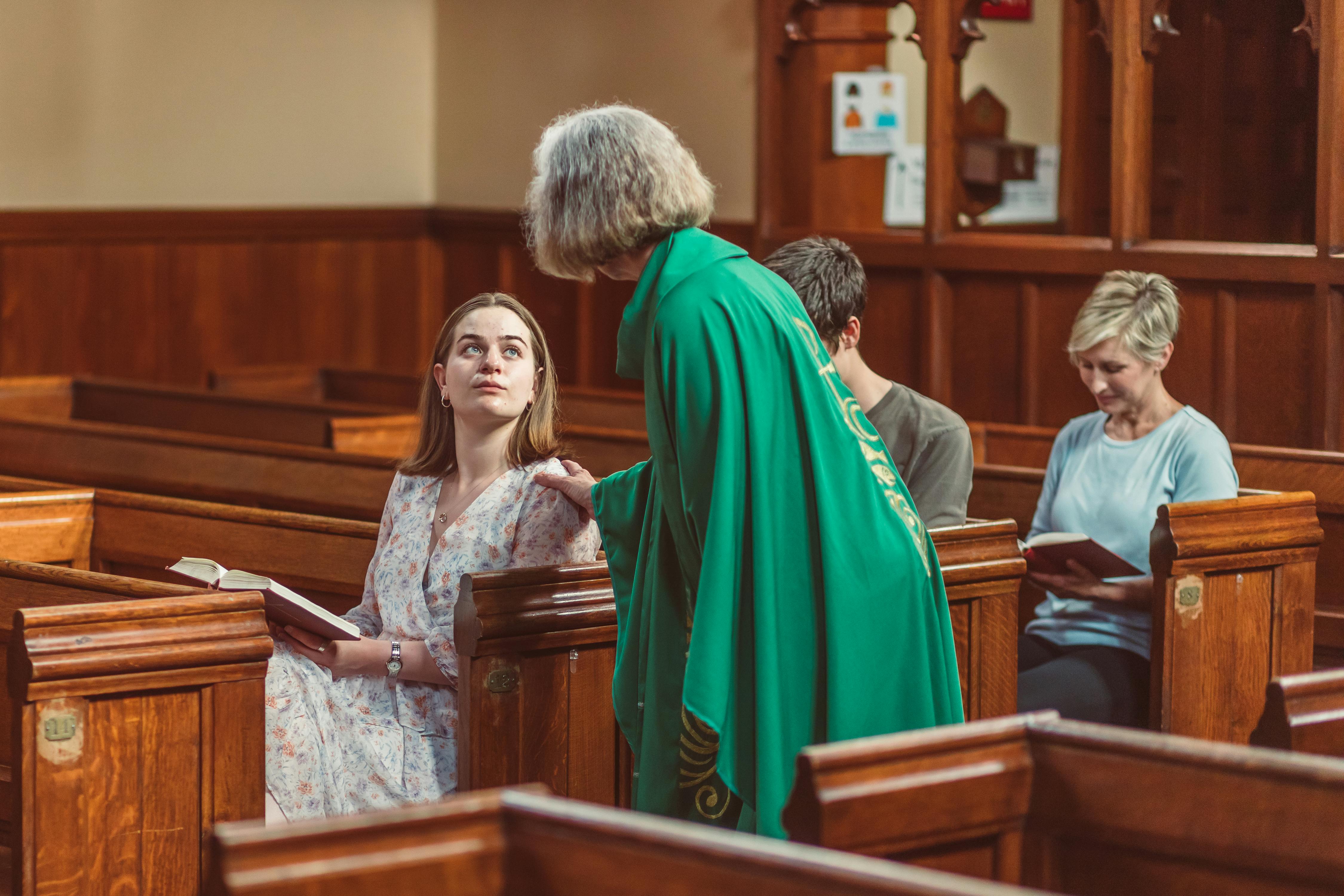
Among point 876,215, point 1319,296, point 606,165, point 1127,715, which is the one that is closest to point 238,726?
point 606,165

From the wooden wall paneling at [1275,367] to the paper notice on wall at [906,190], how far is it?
209cm

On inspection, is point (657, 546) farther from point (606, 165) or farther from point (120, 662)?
point (120, 662)

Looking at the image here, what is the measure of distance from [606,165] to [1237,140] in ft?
17.7

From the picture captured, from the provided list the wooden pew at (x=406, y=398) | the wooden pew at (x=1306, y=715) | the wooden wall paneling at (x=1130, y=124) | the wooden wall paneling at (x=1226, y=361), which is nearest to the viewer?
the wooden pew at (x=1306, y=715)

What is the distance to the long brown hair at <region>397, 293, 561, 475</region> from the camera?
2791 mm

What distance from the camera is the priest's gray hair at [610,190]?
2.11 metres

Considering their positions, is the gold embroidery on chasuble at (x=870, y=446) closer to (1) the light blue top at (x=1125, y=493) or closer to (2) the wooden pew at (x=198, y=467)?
(1) the light blue top at (x=1125, y=493)

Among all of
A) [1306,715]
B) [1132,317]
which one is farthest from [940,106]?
[1306,715]

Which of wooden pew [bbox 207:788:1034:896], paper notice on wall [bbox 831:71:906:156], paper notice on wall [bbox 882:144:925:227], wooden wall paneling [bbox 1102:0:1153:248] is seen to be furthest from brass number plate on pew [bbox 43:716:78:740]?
paper notice on wall [bbox 882:144:925:227]

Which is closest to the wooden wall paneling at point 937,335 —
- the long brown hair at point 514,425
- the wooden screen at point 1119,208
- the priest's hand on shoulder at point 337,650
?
the wooden screen at point 1119,208

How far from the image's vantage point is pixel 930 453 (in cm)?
294

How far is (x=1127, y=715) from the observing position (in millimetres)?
3238

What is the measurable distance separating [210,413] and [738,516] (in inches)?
159

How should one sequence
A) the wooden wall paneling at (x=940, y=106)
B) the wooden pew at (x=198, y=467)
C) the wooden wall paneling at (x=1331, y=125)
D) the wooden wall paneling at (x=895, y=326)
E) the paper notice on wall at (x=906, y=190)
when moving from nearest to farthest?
the wooden pew at (x=198, y=467), the wooden wall paneling at (x=1331, y=125), the wooden wall paneling at (x=940, y=106), the wooden wall paneling at (x=895, y=326), the paper notice on wall at (x=906, y=190)
